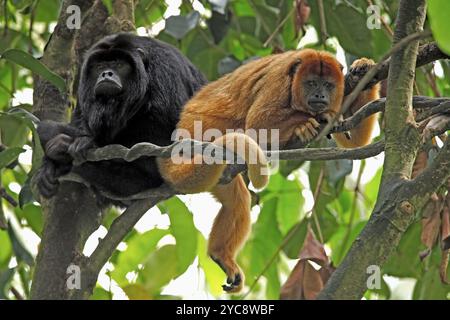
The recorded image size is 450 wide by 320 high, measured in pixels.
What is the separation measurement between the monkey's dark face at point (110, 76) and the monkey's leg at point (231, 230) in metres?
0.77

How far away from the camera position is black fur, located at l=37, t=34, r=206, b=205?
4.16 m

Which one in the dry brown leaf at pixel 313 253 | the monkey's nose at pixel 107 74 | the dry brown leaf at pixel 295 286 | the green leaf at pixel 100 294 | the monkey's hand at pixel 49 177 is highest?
the monkey's nose at pixel 107 74

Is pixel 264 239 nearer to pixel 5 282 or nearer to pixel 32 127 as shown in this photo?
pixel 5 282

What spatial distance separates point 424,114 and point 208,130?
1.34m

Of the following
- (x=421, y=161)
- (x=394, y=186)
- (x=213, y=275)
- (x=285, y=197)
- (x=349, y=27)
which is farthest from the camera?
(x=285, y=197)

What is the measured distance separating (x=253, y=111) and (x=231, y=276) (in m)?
0.97

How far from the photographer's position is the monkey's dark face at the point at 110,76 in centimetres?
411

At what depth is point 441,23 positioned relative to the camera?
1.54 meters

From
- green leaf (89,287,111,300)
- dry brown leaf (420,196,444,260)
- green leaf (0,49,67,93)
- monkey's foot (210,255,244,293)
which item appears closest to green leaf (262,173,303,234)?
monkey's foot (210,255,244,293)

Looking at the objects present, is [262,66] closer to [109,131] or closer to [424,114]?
[109,131]

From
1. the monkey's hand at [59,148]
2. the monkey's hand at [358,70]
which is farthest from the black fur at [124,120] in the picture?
the monkey's hand at [358,70]

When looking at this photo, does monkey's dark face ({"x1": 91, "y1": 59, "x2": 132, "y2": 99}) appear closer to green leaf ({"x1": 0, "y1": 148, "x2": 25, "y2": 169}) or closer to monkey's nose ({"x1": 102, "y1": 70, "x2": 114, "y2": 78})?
monkey's nose ({"x1": 102, "y1": 70, "x2": 114, "y2": 78})

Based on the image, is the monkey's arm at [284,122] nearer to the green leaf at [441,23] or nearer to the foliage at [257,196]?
the foliage at [257,196]

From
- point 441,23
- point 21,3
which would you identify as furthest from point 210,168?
point 441,23
